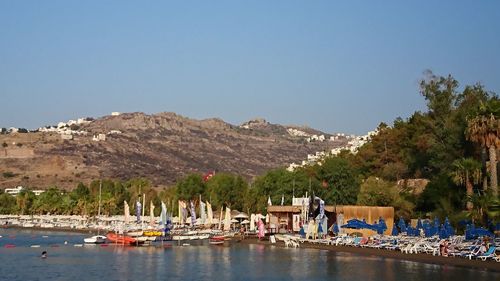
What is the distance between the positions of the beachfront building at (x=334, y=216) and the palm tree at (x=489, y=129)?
45.3 ft

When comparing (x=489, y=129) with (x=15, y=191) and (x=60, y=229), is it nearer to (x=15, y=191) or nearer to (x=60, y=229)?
(x=60, y=229)

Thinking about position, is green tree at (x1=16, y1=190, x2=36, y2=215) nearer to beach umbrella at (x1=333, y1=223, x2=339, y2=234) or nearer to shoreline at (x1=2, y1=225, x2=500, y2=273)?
shoreline at (x1=2, y1=225, x2=500, y2=273)

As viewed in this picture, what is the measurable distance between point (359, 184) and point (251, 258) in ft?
90.8

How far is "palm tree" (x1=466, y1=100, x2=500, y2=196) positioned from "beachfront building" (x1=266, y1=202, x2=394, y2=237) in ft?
45.3

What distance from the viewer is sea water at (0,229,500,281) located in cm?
5222

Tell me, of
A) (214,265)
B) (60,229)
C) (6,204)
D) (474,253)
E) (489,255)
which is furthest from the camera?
(6,204)

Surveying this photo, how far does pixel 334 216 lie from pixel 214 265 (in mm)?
20498

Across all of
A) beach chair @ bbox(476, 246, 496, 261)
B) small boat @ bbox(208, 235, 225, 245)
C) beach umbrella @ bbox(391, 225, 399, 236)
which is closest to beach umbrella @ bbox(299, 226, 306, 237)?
small boat @ bbox(208, 235, 225, 245)

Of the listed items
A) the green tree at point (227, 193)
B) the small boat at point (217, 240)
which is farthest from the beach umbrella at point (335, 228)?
the green tree at point (227, 193)

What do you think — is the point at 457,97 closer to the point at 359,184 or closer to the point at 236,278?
the point at 359,184

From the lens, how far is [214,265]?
2421 inches

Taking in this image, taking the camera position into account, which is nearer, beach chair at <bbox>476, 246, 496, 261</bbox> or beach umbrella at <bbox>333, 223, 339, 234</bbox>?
beach chair at <bbox>476, 246, 496, 261</bbox>

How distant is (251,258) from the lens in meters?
65.7

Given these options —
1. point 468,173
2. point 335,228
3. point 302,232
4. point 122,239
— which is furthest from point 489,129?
point 122,239
